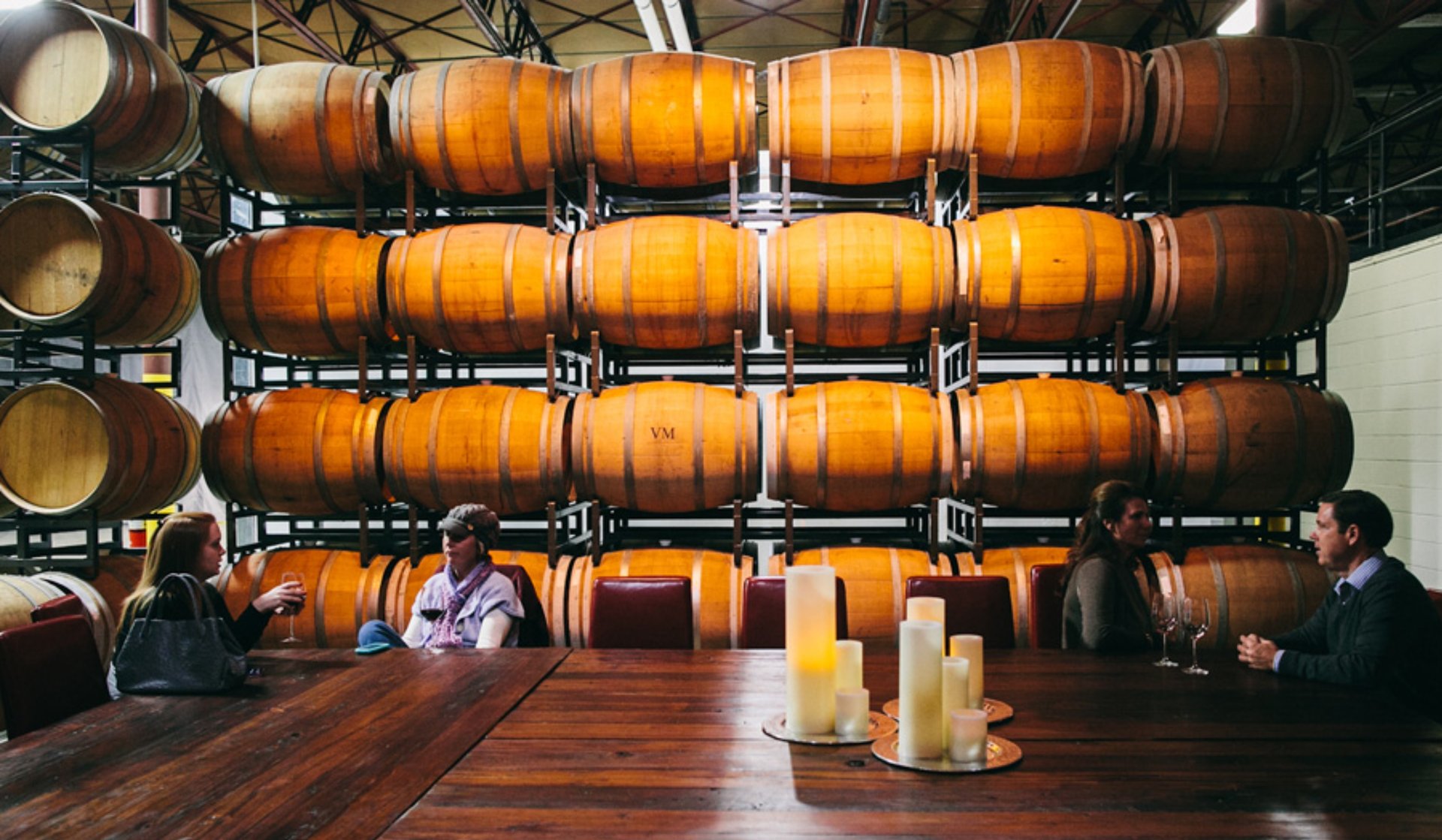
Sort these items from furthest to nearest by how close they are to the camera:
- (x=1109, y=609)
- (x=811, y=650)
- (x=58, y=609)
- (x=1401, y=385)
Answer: (x=1401, y=385), (x=58, y=609), (x=1109, y=609), (x=811, y=650)

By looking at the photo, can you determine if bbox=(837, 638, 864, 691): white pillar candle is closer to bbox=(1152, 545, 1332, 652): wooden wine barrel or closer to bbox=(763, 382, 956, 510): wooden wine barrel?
bbox=(763, 382, 956, 510): wooden wine barrel

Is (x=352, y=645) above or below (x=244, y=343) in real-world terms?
below

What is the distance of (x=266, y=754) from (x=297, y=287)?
10.8 ft

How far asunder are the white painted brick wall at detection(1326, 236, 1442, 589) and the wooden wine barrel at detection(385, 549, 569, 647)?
5.82 metres

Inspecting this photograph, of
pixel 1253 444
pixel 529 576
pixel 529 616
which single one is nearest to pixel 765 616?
pixel 529 616

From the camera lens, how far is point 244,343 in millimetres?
4711

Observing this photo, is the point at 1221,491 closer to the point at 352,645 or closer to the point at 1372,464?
the point at 1372,464

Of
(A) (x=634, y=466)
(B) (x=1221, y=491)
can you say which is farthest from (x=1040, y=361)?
(A) (x=634, y=466)

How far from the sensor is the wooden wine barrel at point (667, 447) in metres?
4.24

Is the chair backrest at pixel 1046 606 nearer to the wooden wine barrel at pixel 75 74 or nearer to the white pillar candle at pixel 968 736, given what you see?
the white pillar candle at pixel 968 736

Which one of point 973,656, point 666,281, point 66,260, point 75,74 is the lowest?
point 973,656

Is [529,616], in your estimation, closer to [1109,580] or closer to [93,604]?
[1109,580]

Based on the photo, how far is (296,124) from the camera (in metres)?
4.51

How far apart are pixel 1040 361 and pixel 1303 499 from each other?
2.19 m
